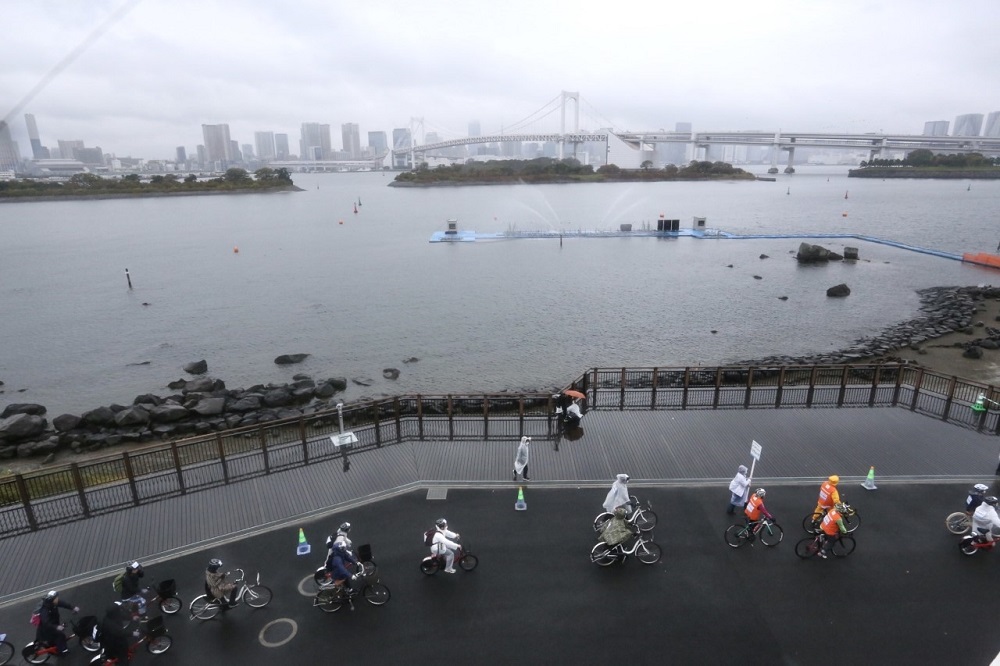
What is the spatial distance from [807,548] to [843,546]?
2.69ft

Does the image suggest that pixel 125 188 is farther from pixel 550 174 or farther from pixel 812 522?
pixel 812 522

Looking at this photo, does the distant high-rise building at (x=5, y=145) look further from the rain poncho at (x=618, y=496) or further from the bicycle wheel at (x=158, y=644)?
the rain poncho at (x=618, y=496)

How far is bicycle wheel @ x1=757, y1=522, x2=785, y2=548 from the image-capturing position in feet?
38.8

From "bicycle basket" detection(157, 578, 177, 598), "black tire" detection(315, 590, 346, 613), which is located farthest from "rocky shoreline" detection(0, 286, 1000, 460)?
"black tire" detection(315, 590, 346, 613)

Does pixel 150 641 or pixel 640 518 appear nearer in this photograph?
pixel 150 641

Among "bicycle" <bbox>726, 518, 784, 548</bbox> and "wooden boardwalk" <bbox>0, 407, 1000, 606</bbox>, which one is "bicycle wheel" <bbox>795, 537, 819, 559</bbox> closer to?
"bicycle" <bbox>726, 518, 784, 548</bbox>

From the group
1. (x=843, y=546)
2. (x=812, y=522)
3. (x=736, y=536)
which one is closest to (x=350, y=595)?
(x=736, y=536)

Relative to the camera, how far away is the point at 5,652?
9234mm

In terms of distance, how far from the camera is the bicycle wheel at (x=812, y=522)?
11657mm

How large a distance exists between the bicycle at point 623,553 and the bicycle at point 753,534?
66.8 inches

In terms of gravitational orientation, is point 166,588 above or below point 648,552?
above

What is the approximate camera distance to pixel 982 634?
9.48 meters

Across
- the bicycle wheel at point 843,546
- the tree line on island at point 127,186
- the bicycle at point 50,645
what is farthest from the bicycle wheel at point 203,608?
the tree line on island at point 127,186

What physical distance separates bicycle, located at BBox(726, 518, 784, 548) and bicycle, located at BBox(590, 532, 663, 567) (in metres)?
1.70
